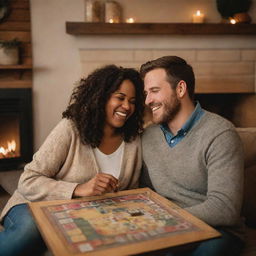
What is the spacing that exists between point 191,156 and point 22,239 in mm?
720

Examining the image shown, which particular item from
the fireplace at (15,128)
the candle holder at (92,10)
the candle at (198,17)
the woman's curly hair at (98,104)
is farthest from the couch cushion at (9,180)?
the candle at (198,17)

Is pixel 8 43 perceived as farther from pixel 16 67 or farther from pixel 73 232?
pixel 73 232

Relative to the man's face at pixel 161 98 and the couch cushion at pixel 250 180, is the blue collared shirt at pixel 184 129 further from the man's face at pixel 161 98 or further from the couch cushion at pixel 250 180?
the couch cushion at pixel 250 180

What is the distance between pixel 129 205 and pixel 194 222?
232mm

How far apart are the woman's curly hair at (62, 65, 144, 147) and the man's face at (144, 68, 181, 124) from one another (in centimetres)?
9

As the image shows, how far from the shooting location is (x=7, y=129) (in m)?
3.00

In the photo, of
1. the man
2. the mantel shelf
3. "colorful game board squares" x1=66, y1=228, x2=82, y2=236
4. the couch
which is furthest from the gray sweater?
the mantel shelf

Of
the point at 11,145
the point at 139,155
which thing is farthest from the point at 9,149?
the point at 139,155

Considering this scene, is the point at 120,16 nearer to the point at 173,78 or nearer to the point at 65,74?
the point at 65,74

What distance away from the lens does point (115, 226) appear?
0.98 meters

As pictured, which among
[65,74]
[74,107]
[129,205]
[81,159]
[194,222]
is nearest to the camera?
[194,222]

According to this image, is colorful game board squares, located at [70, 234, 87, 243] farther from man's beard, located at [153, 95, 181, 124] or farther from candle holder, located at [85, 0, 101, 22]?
candle holder, located at [85, 0, 101, 22]

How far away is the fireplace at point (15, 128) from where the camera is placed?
289cm

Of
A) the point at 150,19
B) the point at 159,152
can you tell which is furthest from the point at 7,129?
the point at 159,152
